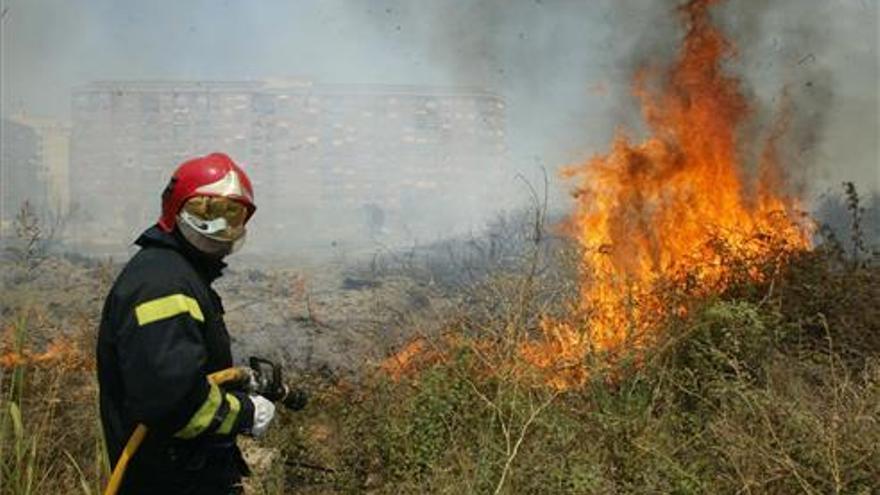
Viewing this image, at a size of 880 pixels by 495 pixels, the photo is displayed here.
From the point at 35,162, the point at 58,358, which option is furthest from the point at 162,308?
the point at 35,162

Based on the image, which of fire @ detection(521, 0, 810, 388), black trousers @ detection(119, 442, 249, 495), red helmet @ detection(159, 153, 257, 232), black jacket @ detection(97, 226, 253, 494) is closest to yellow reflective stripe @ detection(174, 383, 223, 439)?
black jacket @ detection(97, 226, 253, 494)

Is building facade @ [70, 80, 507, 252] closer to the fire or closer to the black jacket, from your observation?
the fire

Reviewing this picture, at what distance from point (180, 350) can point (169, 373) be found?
0.26ft

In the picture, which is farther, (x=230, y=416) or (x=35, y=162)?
(x=35, y=162)

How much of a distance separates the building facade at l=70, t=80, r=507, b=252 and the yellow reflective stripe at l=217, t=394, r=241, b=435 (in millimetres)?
12374

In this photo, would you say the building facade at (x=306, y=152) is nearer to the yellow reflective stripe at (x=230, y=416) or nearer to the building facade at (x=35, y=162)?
the building facade at (x=35, y=162)

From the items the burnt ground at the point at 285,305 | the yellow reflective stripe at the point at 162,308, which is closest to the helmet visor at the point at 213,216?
the yellow reflective stripe at the point at 162,308

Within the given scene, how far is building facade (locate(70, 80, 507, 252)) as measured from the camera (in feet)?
51.0

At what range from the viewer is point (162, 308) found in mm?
2547

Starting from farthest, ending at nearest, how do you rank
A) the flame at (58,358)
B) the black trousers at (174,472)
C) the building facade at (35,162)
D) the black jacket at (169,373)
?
the building facade at (35,162) < the flame at (58,358) < the black trousers at (174,472) < the black jacket at (169,373)

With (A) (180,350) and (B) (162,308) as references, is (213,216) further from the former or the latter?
(A) (180,350)

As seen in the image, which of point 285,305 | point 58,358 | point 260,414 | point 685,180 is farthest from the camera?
point 285,305

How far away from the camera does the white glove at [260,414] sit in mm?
2819

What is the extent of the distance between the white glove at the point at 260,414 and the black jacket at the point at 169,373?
50 mm
